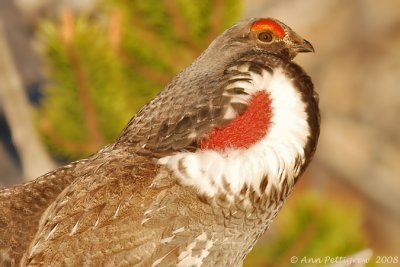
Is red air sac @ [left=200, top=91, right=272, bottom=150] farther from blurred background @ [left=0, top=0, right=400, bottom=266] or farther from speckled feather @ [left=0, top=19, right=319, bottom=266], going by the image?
blurred background @ [left=0, top=0, right=400, bottom=266]

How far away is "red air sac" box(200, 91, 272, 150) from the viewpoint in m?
2.67

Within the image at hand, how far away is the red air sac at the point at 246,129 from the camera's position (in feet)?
8.75

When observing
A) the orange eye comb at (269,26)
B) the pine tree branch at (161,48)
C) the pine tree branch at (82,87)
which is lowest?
the orange eye comb at (269,26)

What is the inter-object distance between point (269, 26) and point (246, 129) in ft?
1.40

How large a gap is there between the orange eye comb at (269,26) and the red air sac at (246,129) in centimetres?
30

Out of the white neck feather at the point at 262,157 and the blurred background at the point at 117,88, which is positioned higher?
the blurred background at the point at 117,88

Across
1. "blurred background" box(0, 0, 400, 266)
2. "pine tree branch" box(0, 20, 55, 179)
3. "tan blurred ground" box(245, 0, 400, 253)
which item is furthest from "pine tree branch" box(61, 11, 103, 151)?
"tan blurred ground" box(245, 0, 400, 253)

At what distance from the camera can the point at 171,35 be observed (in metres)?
4.59

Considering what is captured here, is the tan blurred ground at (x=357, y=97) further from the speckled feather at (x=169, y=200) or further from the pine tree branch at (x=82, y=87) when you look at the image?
the speckled feather at (x=169, y=200)

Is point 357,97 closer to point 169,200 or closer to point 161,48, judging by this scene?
point 161,48

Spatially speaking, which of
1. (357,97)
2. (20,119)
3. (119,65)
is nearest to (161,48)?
(119,65)

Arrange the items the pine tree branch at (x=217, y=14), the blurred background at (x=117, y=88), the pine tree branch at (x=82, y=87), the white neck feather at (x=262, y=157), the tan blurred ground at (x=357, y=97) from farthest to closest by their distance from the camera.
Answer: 1. the tan blurred ground at (x=357, y=97)
2. the pine tree branch at (x=217, y=14)
3. the blurred background at (x=117, y=88)
4. the pine tree branch at (x=82, y=87)
5. the white neck feather at (x=262, y=157)

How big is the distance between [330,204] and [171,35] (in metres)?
1.22

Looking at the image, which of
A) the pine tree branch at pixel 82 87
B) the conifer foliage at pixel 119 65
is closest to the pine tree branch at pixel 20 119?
the conifer foliage at pixel 119 65
